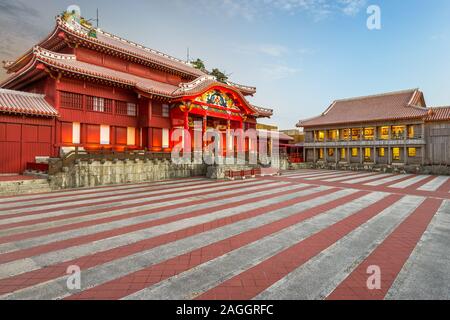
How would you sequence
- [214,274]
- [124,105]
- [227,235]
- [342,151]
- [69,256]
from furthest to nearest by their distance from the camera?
[342,151], [124,105], [227,235], [69,256], [214,274]

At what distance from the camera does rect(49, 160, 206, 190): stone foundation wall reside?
13.5 metres

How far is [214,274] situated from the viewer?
4.18 metres

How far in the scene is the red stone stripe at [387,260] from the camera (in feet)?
11.9

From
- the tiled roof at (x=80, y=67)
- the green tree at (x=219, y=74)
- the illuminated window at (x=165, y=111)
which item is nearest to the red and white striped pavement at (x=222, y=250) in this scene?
the tiled roof at (x=80, y=67)

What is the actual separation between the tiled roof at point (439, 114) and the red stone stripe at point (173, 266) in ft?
98.2

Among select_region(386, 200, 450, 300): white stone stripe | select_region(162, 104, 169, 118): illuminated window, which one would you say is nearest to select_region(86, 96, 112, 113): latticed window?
select_region(162, 104, 169, 118): illuminated window

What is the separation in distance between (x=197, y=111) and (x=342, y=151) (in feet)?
82.5

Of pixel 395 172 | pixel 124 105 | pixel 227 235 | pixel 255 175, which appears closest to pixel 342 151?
pixel 395 172

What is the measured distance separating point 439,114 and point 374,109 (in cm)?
750

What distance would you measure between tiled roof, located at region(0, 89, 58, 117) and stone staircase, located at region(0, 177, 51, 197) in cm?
462

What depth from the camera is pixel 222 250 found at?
5207 mm

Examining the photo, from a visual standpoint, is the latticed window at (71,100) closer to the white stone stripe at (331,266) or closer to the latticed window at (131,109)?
the latticed window at (131,109)

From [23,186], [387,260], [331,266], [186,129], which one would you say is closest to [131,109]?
[186,129]
